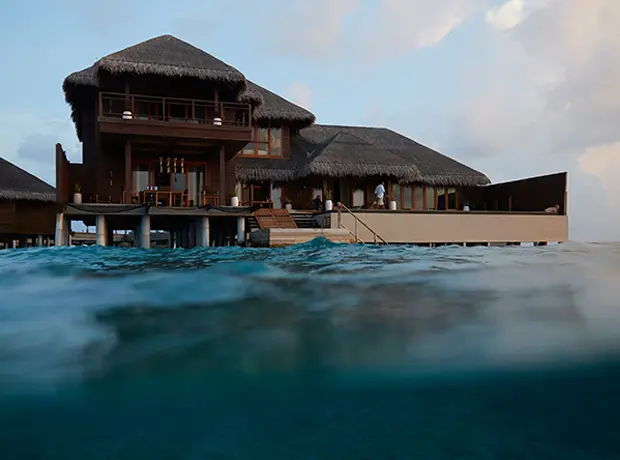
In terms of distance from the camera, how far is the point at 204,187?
1925 cm

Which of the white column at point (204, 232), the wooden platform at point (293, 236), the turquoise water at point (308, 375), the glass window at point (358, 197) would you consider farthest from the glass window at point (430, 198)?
the turquoise water at point (308, 375)

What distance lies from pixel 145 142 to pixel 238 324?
14638 mm

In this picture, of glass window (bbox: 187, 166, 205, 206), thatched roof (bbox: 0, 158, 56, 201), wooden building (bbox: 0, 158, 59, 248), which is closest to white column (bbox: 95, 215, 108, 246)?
glass window (bbox: 187, 166, 205, 206)

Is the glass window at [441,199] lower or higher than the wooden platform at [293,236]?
higher

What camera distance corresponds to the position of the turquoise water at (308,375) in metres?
2.45

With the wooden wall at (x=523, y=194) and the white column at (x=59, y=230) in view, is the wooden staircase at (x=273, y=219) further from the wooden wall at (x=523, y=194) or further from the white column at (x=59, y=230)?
the wooden wall at (x=523, y=194)

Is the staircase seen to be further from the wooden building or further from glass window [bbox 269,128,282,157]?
the wooden building

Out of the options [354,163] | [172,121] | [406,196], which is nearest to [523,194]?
[406,196]

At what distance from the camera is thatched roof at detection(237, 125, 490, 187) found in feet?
65.9

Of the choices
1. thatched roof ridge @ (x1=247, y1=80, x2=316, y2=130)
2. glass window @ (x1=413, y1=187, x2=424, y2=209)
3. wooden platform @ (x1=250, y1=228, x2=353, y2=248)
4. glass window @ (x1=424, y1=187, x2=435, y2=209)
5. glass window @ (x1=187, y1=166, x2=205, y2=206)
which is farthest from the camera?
glass window @ (x1=424, y1=187, x2=435, y2=209)

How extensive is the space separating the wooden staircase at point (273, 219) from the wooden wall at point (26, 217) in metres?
10.8

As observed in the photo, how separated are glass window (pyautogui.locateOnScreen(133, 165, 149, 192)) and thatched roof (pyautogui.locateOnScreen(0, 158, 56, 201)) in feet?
22.6

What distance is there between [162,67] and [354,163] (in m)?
7.72

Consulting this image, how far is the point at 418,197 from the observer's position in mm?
23859
